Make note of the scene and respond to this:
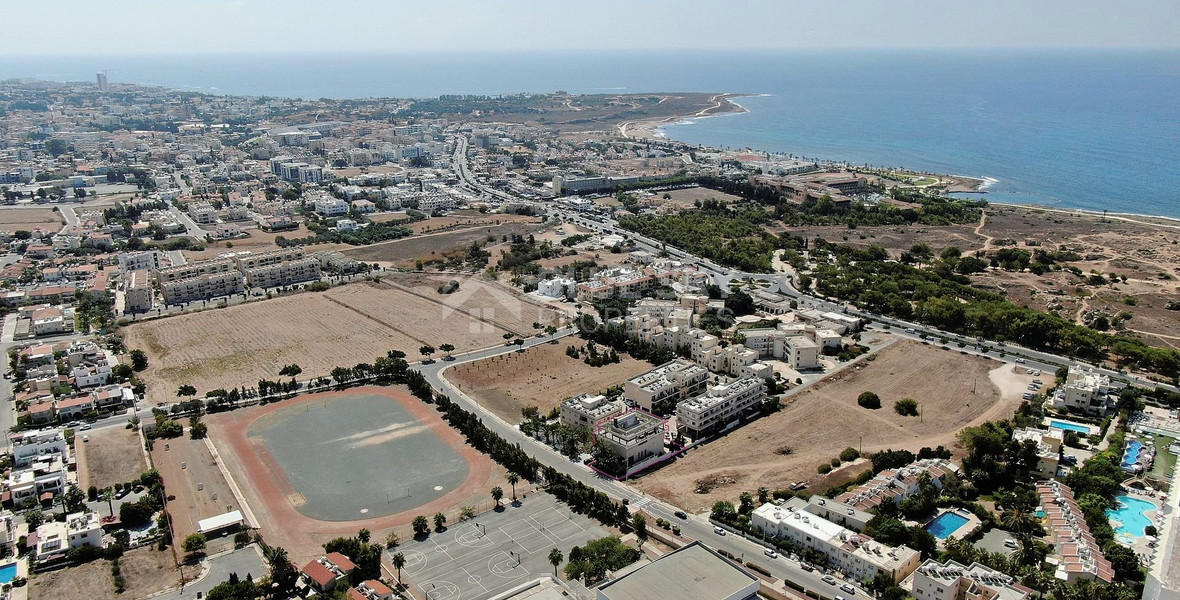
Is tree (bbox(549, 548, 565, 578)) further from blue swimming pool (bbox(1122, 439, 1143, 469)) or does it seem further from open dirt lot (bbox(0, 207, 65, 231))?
open dirt lot (bbox(0, 207, 65, 231))

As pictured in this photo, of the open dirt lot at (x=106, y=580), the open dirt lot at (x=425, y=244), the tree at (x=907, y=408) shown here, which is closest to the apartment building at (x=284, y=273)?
the open dirt lot at (x=425, y=244)

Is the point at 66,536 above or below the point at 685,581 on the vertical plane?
below

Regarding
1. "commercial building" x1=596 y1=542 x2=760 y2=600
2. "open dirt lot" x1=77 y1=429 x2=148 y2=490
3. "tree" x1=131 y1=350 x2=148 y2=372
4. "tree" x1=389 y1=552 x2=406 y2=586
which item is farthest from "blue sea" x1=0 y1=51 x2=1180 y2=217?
"open dirt lot" x1=77 y1=429 x2=148 y2=490

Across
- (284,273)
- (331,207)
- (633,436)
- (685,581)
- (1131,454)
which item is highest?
Answer: (331,207)

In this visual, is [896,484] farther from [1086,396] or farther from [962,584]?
[1086,396]

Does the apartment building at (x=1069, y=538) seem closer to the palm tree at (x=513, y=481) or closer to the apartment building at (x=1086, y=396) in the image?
the apartment building at (x=1086, y=396)

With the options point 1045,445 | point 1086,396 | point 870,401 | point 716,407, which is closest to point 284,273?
point 716,407
